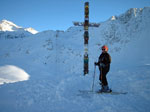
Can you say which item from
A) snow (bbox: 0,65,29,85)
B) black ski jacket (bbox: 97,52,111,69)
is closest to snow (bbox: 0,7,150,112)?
snow (bbox: 0,65,29,85)

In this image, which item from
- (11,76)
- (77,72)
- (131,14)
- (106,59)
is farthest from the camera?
(131,14)

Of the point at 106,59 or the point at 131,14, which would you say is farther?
the point at 131,14

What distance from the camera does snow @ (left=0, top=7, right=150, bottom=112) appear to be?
3666 mm

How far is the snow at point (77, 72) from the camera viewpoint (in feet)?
12.0

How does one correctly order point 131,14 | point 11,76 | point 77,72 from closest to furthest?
point 11,76 < point 77,72 < point 131,14

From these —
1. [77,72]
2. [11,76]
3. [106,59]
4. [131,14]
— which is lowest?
[77,72]

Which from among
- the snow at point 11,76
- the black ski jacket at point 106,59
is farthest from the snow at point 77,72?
the black ski jacket at point 106,59

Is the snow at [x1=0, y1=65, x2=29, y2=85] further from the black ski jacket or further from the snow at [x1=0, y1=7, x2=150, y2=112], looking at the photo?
the black ski jacket

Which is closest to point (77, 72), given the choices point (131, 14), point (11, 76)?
point (11, 76)

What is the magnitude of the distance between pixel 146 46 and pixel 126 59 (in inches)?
188

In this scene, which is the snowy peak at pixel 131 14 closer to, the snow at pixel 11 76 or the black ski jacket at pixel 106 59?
the snow at pixel 11 76

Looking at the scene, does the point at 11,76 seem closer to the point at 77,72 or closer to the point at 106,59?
the point at 77,72

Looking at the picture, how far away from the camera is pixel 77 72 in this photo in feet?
49.4

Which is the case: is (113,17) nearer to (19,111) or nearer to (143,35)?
(143,35)
